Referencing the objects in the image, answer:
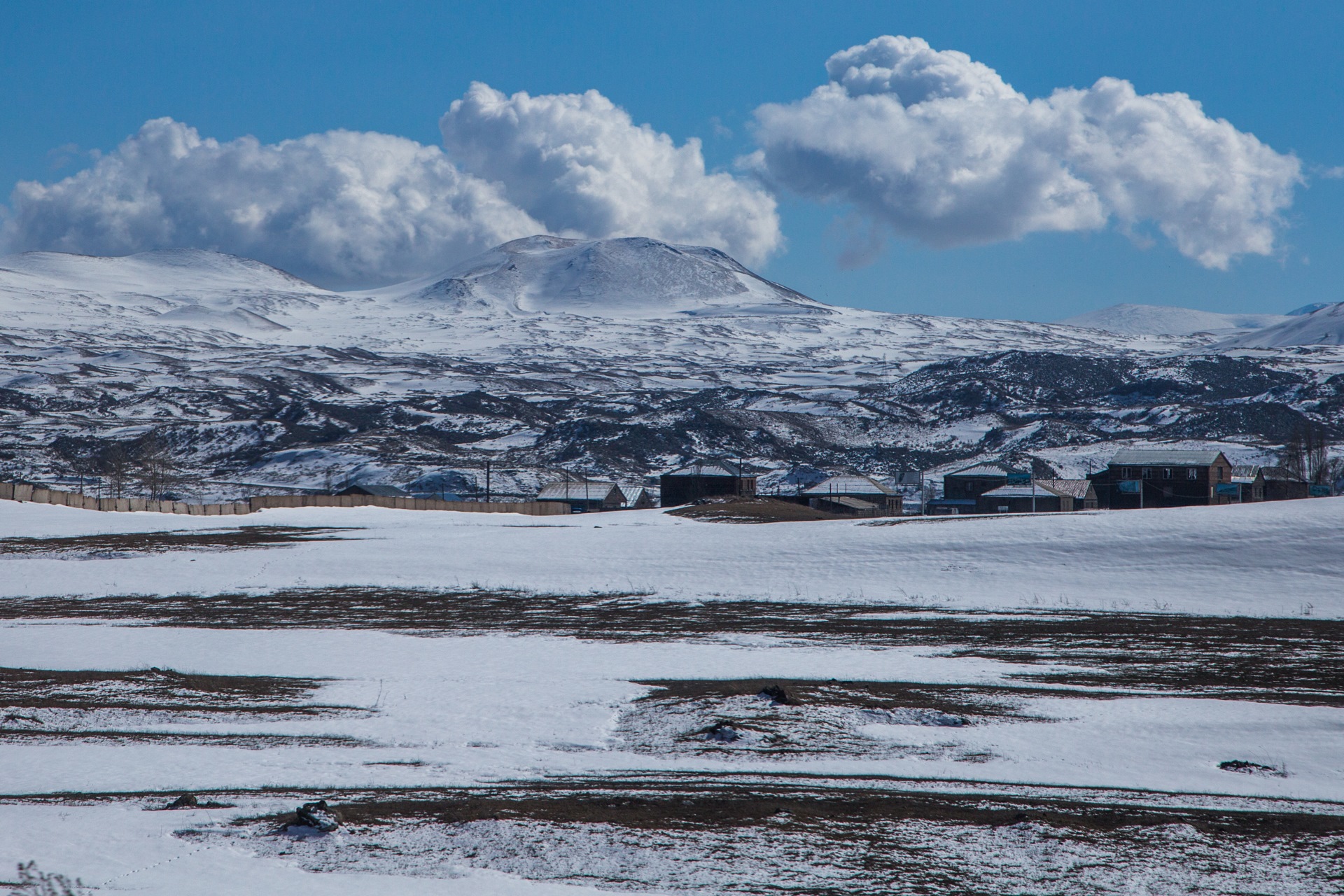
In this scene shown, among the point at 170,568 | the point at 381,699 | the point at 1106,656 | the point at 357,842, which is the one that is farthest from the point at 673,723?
the point at 170,568

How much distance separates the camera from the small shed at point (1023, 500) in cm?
10725

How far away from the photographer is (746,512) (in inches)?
3066

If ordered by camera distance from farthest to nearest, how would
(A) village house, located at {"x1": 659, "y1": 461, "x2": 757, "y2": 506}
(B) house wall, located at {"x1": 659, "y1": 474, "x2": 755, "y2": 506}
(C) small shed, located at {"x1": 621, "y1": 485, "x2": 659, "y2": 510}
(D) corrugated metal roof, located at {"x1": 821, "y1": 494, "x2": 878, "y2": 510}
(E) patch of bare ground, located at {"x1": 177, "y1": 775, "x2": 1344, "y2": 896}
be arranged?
(C) small shed, located at {"x1": 621, "y1": 485, "x2": 659, "y2": 510}
(A) village house, located at {"x1": 659, "y1": 461, "x2": 757, "y2": 506}
(B) house wall, located at {"x1": 659, "y1": 474, "x2": 755, "y2": 506}
(D) corrugated metal roof, located at {"x1": 821, "y1": 494, "x2": 878, "y2": 510}
(E) patch of bare ground, located at {"x1": 177, "y1": 775, "x2": 1344, "y2": 896}

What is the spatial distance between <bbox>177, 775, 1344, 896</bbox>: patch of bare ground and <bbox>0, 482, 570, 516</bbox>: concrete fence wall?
215ft

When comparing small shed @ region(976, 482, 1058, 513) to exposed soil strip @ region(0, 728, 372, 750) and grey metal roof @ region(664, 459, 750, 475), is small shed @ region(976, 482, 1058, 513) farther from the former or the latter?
exposed soil strip @ region(0, 728, 372, 750)

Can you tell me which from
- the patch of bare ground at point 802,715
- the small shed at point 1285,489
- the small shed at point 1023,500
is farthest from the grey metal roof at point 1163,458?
the patch of bare ground at point 802,715

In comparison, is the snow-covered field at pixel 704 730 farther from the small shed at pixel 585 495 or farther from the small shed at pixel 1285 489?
the small shed at pixel 585 495

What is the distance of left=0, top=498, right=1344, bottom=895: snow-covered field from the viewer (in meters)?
10.7

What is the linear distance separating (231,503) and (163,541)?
59.9 feet

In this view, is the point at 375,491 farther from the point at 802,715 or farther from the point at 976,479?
the point at 802,715

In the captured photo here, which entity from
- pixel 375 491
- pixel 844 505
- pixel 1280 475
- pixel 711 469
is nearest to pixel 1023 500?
pixel 844 505

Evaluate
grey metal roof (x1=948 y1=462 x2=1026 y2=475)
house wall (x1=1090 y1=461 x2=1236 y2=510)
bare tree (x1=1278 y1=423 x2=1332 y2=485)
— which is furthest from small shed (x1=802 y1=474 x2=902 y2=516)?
bare tree (x1=1278 y1=423 x2=1332 y2=485)

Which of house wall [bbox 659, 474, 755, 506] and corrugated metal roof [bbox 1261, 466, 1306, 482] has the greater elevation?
corrugated metal roof [bbox 1261, 466, 1306, 482]

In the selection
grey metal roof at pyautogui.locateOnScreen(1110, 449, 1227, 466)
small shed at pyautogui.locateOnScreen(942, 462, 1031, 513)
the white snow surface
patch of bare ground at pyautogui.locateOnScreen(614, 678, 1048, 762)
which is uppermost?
grey metal roof at pyautogui.locateOnScreen(1110, 449, 1227, 466)
